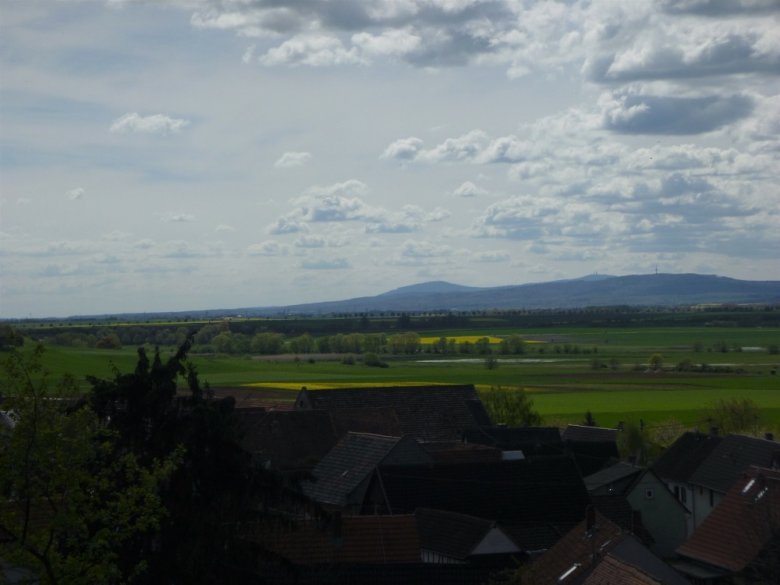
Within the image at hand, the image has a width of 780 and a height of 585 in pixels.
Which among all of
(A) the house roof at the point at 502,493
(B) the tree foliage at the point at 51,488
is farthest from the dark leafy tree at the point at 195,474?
(A) the house roof at the point at 502,493

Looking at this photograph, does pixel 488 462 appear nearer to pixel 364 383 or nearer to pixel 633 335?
pixel 364 383

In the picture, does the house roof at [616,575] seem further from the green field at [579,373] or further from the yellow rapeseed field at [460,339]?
the yellow rapeseed field at [460,339]

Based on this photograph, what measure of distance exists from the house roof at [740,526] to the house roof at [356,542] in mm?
7165

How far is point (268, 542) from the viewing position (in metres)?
21.2

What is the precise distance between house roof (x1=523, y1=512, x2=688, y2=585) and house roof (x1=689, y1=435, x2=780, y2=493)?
1426 cm

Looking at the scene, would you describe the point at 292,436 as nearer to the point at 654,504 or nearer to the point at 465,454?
the point at 465,454

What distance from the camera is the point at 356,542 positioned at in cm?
2491

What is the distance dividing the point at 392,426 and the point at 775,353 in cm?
9328

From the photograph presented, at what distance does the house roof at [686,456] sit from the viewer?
40625 mm

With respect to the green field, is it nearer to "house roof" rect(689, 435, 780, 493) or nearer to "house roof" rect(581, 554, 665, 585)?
"house roof" rect(689, 435, 780, 493)

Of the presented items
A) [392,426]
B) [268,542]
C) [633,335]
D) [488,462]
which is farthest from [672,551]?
[633,335]

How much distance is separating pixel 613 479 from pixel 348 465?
898cm

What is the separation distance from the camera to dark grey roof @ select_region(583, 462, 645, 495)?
36.4 meters

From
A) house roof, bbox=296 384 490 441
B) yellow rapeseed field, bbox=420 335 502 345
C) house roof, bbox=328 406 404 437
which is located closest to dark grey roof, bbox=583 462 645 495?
house roof, bbox=296 384 490 441
